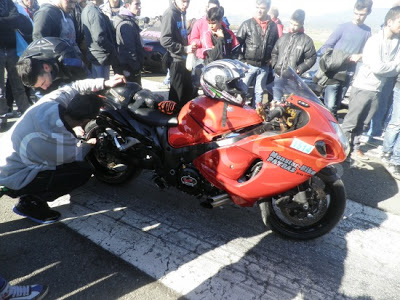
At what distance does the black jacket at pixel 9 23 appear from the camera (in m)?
4.23

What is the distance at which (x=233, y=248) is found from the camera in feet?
8.07

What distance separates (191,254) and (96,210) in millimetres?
1113

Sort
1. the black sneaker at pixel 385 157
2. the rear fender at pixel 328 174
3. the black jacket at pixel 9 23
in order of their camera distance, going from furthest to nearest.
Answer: the black jacket at pixel 9 23 → the black sneaker at pixel 385 157 → the rear fender at pixel 328 174

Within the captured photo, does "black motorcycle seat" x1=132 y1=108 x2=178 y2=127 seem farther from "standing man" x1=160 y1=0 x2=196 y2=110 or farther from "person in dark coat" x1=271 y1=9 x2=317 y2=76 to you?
"person in dark coat" x1=271 y1=9 x2=317 y2=76

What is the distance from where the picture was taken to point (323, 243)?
2.55 m

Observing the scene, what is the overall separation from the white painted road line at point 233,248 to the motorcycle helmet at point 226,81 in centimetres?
118

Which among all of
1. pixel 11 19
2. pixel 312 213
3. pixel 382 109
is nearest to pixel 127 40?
pixel 11 19

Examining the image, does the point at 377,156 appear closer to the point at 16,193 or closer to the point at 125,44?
the point at 125,44

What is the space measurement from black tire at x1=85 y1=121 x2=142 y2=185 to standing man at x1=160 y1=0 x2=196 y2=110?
1.60 metres

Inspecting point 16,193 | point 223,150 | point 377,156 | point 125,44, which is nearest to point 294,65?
point 377,156

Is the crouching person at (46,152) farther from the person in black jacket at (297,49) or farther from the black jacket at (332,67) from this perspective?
the black jacket at (332,67)

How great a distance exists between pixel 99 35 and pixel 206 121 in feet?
9.03

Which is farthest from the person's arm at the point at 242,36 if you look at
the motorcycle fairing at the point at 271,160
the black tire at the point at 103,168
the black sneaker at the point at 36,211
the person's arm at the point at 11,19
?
the black sneaker at the point at 36,211

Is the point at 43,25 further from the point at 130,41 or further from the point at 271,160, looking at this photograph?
the point at 271,160
